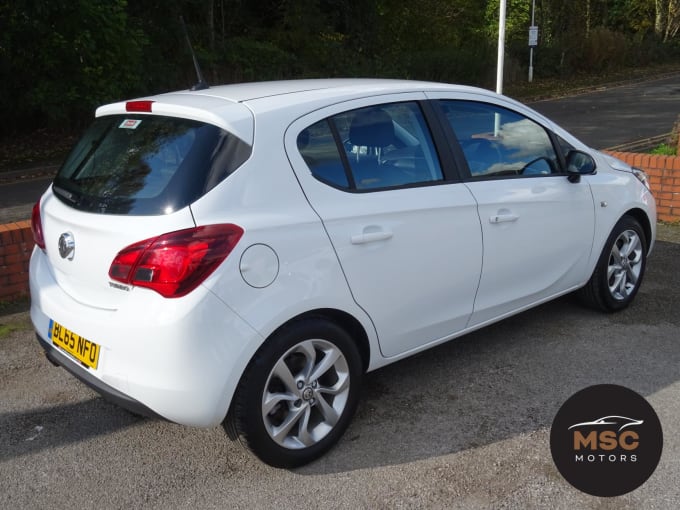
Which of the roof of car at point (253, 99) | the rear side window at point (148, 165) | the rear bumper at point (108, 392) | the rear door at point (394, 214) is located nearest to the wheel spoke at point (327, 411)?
the rear door at point (394, 214)

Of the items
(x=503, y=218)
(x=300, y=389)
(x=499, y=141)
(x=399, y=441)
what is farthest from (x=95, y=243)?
(x=499, y=141)

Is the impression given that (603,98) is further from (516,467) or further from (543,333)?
(516,467)

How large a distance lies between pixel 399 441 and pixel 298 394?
613mm

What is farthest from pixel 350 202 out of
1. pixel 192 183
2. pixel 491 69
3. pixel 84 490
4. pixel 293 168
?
pixel 491 69

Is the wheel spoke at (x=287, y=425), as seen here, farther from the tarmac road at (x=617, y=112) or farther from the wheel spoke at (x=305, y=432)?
the tarmac road at (x=617, y=112)

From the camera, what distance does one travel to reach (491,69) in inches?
→ 1041

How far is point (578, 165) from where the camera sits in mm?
4344

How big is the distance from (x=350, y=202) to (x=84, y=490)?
171 cm

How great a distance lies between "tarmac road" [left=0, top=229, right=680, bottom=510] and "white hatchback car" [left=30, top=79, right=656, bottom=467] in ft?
0.85

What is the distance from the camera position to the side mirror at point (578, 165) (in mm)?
4336

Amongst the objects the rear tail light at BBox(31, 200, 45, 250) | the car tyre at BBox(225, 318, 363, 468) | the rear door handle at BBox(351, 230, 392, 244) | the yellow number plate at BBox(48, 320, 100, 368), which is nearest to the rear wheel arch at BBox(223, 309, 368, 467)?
the car tyre at BBox(225, 318, 363, 468)

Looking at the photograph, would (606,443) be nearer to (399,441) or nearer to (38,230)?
(399,441)

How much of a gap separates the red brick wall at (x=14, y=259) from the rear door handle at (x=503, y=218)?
3.38 metres

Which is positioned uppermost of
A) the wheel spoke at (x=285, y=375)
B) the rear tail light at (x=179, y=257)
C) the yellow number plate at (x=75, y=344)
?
the rear tail light at (x=179, y=257)
